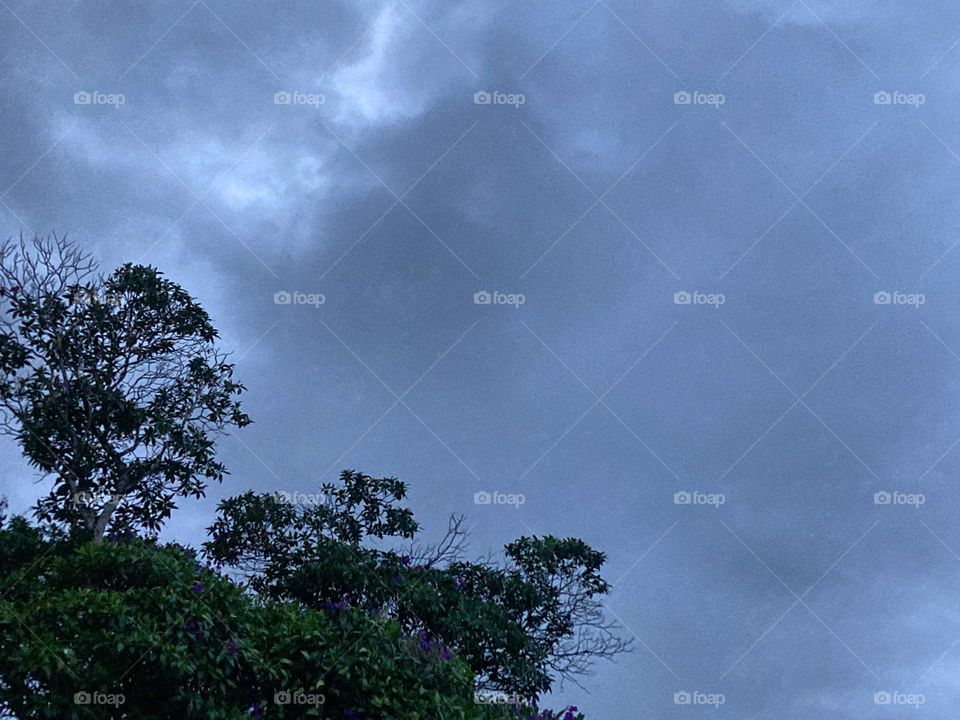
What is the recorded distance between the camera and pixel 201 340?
1561 cm

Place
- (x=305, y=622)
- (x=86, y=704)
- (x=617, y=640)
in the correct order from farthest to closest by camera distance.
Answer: (x=617, y=640) → (x=305, y=622) → (x=86, y=704)

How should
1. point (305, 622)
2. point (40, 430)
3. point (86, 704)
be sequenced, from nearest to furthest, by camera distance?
point (86, 704) < point (305, 622) < point (40, 430)

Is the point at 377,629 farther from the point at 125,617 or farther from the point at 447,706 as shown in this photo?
the point at 125,617

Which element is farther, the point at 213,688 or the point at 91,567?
the point at 91,567

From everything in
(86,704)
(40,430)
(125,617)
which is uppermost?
(40,430)

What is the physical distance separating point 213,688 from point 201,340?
7.35 m

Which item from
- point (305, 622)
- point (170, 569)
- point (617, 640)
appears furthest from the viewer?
point (617, 640)

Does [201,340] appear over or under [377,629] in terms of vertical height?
over

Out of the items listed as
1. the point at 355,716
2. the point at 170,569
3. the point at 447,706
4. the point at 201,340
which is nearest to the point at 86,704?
the point at 170,569

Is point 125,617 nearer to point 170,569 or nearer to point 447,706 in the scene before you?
point 170,569

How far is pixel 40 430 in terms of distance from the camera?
1411cm

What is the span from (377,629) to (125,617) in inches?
95.6

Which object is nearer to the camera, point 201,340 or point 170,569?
point 170,569

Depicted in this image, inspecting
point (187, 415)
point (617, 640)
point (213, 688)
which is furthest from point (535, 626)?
point (213, 688)
